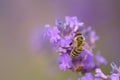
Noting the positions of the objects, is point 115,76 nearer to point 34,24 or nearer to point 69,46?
point 69,46

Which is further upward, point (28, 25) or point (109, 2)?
point (109, 2)

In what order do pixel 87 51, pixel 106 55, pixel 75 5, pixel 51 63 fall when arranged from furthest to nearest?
pixel 75 5 → pixel 106 55 → pixel 51 63 → pixel 87 51

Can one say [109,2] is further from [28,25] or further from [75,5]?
[28,25]

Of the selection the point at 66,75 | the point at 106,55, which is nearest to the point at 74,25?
the point at 66,75

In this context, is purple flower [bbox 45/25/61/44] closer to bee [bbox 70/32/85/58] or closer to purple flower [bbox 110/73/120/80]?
bee [bbox 70/32/85/58]

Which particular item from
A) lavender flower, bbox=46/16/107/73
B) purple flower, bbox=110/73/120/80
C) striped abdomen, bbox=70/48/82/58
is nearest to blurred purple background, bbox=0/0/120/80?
lavender flower, bbox=46/16/107/73
